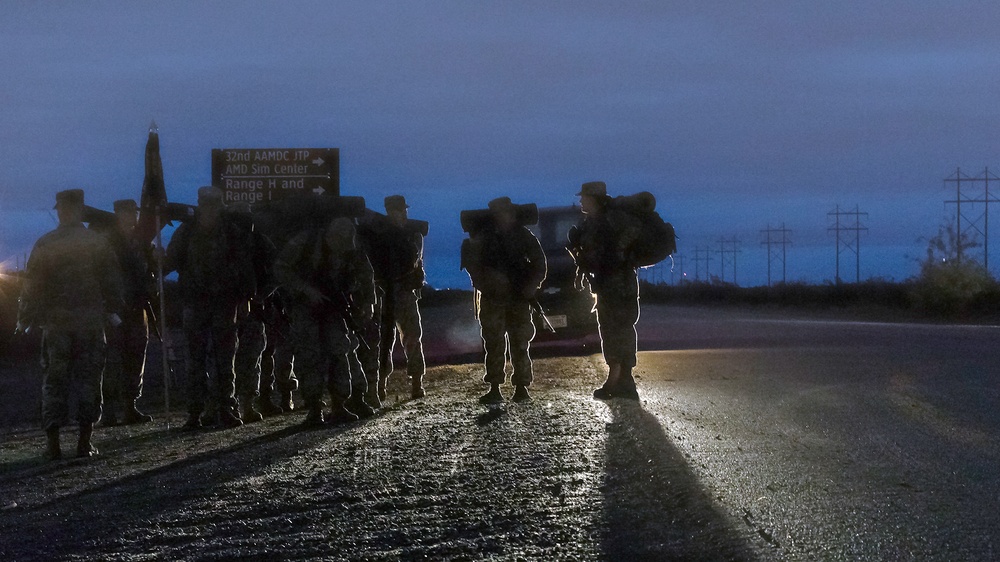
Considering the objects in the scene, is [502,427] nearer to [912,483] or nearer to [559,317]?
[912,483]

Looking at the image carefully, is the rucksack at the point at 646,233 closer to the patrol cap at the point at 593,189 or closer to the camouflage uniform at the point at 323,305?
the patrol cap at the point at 593,189

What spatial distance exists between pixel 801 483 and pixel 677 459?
938 mm

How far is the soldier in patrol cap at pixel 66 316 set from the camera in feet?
31.7

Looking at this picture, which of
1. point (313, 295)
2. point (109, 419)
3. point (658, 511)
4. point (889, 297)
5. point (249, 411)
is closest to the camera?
point (658, 511)

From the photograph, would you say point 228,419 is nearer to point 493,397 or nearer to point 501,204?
point 493,397

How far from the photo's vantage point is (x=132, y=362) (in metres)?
12.7

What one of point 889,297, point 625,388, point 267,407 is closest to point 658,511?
point 625,388

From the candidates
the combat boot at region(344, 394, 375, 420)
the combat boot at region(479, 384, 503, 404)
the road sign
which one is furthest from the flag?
the road sign

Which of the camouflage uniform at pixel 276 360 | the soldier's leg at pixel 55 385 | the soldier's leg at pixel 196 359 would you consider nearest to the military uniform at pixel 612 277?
the camouflage uniform at pixel 276 360

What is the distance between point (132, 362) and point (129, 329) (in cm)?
34

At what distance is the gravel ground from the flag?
98.9 inches

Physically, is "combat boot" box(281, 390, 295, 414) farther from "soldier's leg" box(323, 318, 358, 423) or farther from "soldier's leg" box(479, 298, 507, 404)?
"soldier's leg" box(479, 298, 507, 404)

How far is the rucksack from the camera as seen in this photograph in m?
12.5

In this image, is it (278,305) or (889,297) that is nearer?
(278,305)
